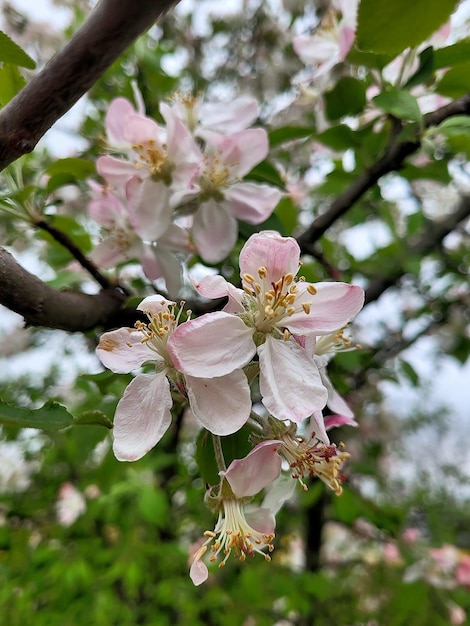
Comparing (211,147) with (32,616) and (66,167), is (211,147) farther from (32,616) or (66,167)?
(32,616)

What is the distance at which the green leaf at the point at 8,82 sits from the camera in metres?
0.49

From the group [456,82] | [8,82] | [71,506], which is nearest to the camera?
[8,82]

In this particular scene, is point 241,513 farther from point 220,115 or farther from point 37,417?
point 220,115

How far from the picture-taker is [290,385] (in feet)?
1.25

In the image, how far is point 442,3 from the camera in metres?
0.28

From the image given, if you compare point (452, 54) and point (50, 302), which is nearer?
point (50, 302)

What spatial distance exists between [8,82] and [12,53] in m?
0.14

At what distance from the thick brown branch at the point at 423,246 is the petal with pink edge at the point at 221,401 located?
2.90 feet

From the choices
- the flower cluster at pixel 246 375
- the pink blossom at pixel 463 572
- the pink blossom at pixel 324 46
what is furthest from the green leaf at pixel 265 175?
the pink blossom at pixel 463 572

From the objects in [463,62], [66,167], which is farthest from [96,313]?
[463,62]

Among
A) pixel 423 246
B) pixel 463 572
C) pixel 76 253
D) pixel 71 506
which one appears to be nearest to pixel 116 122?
pixel 76 253

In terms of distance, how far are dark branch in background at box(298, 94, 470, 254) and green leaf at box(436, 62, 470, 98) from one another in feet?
0.06

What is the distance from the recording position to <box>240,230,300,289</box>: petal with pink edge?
39cm

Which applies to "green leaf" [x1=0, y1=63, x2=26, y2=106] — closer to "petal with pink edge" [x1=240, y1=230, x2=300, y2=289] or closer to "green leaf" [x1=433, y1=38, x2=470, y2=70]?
"petal with pink edge" [x1=240, y1=230, x2=300, y2=289]
